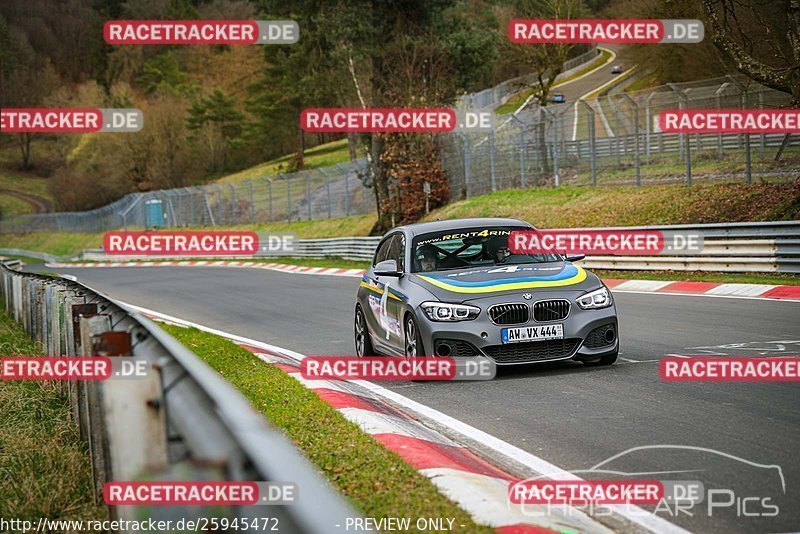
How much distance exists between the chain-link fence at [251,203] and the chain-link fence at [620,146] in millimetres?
8290

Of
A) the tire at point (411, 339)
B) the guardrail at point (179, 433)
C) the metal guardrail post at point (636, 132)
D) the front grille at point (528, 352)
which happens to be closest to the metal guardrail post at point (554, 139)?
the metal guardrail post at point (636, 132)

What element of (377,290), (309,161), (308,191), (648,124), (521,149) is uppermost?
(309,161)

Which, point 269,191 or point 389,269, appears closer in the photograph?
point 389,269

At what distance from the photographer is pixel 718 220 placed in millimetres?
24438

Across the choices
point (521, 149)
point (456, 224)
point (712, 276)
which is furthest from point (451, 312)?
A: point (521, 149)

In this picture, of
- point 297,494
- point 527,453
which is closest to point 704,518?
point 527,453

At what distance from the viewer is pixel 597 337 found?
10031 mm

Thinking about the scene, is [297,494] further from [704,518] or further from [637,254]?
[637,254]

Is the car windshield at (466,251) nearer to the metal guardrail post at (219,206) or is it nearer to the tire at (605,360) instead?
the tire at (605,360)

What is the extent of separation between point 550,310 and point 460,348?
0.86 meters

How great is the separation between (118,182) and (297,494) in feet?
303

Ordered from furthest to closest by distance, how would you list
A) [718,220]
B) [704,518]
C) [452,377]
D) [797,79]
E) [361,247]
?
[361,247], [718,220], [797,79], [452,377], [704,518]

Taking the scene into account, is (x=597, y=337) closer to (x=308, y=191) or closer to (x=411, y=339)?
(x=411, y=339)

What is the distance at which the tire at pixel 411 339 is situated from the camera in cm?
1006
